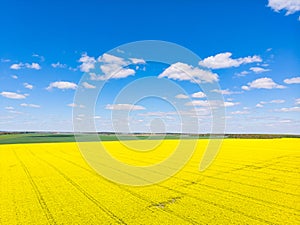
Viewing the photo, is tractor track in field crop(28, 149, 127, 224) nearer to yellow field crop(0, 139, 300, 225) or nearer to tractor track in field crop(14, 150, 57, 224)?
yellow field crop(0, 139, 300, 225)

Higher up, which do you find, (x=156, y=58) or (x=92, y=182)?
(x=156, y=58)

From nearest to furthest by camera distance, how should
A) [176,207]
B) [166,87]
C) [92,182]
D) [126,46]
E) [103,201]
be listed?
[176,207] → [103,201] → [92,182] → [126,46] → [166,87]

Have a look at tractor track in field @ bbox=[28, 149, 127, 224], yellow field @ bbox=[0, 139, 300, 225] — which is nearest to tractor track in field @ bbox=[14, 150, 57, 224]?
yellow field @ bbox=[0, 139, 300, 225]

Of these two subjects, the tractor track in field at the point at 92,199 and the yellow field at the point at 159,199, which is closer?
the yellow field at the point at 159,199

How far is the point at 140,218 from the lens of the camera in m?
12.1

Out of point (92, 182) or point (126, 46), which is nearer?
point (92, 182)

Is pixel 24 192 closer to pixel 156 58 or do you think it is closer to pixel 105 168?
pixel 105 168

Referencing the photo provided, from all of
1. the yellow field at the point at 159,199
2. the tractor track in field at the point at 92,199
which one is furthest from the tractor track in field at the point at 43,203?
the tractor track in field at the point at 92,199

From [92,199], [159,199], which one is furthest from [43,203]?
[159,199]

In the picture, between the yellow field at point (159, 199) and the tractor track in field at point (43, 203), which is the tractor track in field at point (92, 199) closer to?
the yellow field at point (159, 199)

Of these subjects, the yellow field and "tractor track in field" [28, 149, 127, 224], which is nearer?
the yellow field

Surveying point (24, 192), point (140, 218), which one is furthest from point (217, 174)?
point (24, 192)

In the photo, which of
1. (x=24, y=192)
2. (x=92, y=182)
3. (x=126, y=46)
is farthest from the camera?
(x=126, y=46)

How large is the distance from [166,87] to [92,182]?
10.8 meters
